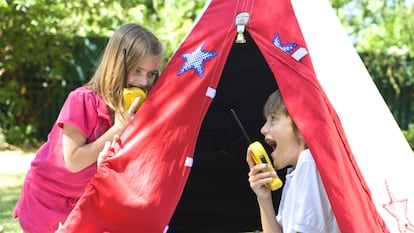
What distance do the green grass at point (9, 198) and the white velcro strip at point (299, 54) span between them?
10.3ft

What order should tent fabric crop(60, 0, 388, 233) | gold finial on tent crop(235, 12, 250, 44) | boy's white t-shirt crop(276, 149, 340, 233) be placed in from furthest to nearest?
gold finial on tent crop(235, 12, 250, 44) < tent fabric crop(60, 0, 388, 233) < boy's white t-shirt crop(276, 149, 340, 233)

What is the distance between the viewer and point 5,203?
6.46m

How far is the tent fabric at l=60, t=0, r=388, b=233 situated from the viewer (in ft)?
9.92

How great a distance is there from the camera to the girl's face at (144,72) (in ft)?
11.0

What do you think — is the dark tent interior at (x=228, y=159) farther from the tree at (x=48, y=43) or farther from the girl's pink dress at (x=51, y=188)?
the tree at (x=48, y=43)

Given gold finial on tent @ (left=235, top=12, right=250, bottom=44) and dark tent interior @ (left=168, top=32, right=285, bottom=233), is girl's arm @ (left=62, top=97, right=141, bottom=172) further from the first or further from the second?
dark tent interior @ (left=168, top=32, right=285, bottom=233)

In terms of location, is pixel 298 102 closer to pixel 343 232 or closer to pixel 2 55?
pixel 343 232

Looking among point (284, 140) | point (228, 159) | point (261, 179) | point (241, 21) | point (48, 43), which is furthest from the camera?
point (48, 43)

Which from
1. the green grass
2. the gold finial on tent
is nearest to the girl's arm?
the gold finial on tent

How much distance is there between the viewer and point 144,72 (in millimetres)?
3395

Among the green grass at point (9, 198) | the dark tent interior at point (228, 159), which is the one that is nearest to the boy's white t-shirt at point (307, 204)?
the dark tent interior at point (228, 159)

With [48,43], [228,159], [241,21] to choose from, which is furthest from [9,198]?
[48,43]

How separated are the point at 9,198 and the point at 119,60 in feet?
12.7

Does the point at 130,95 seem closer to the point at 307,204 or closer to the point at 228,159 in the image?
the point at 307,204
